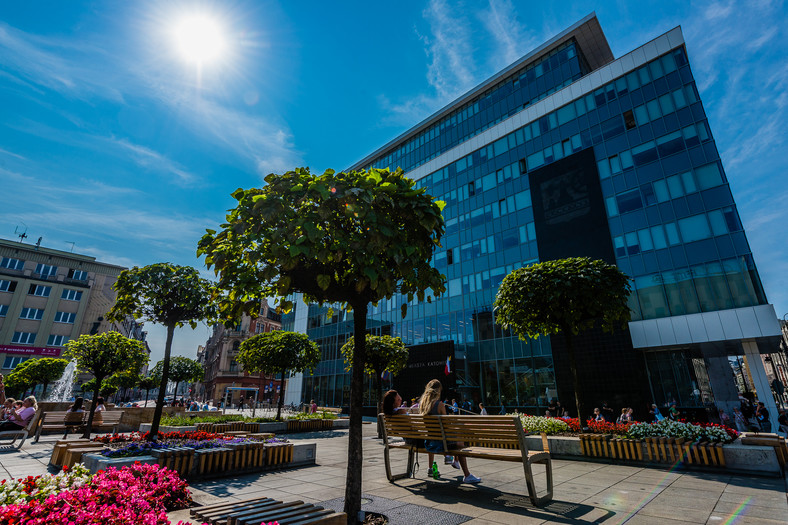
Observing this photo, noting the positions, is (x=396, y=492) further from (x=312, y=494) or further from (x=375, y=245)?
(x=375, y=245)

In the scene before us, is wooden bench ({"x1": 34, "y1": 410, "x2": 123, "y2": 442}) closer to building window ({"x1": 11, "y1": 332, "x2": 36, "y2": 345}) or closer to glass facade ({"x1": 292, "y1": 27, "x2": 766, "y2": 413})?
glass facade ({"x1": 292, "y1": 27, "x2": 766, "y2": 413})

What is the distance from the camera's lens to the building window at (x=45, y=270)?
175 ft

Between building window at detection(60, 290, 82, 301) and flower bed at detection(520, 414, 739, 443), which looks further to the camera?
building window at detection(60, 290, 82, 301)

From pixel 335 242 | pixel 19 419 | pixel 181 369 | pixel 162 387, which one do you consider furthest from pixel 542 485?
pixel 181 369

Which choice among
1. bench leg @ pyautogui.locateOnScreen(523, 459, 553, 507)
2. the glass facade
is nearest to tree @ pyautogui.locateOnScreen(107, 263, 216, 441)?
bench leg @ pyautogui.locateOnScreen(523, 459, 553, 507)

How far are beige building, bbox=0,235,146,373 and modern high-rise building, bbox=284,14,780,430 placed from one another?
1653 inches

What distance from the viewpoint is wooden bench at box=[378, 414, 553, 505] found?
521 centimetres

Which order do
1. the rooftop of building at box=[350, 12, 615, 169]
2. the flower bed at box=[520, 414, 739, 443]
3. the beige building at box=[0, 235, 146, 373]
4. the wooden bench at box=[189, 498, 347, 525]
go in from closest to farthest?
the wooden bench at box=[189, 498, 347, 525] < the flower bed at box=[520, 414, 739, 443] < the rooftop of building at box=[350, 12, 615, 169] < the beige building at box=[0, 235, 146, 373]

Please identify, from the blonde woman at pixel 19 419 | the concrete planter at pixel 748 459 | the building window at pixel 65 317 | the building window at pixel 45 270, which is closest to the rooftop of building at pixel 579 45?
the concrete planter at pixel 748 459

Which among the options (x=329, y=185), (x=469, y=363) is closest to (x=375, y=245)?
(x=329, y=185)

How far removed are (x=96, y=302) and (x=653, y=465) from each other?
231ft

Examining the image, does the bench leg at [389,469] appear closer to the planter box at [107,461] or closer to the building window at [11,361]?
the planter box at [107,461]

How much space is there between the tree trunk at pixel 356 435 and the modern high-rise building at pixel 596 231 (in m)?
24.0

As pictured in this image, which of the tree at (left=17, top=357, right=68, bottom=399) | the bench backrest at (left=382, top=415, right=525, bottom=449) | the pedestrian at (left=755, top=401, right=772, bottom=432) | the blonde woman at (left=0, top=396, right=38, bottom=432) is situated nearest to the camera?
the bench backrest at (left=382, top=415, right=525, bottom=449)
